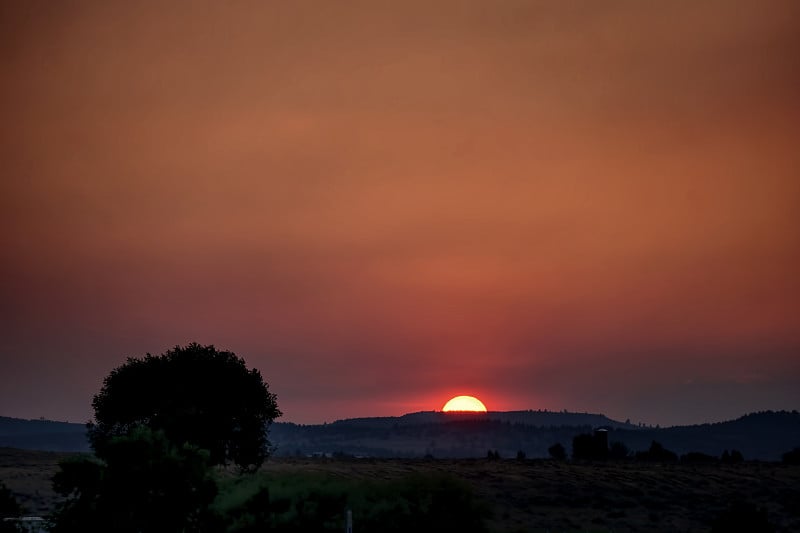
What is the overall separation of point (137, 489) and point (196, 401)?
49.7 meters

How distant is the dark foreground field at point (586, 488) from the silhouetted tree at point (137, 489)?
105 feet

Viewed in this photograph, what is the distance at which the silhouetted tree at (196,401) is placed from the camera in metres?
85.6

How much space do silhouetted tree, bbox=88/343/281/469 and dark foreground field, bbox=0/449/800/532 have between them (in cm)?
426

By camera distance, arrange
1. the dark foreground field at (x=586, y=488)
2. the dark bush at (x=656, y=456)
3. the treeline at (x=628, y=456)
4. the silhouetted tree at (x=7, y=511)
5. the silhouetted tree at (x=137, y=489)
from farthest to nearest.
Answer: the dark bush at (x=656, y=456) < the treeline at (x=628, y=456) < the dark foreground field at (x=586, y=488) < the silhouetted tree at (x=7, y=511) < the silhouetted tree at (x=137, y=489)

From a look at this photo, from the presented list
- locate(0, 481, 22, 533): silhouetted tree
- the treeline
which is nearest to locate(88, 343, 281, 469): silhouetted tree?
locate(0, 481, 22, 533): silhouetted tree

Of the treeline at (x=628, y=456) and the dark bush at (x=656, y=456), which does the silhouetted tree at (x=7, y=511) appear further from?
the dark bush at (x=656, y=456)

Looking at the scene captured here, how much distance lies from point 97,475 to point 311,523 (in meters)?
26.6

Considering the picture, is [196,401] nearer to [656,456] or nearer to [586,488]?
[586,488]

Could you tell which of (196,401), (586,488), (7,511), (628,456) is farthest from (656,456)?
(7,511)

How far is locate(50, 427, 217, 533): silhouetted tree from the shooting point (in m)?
36.5

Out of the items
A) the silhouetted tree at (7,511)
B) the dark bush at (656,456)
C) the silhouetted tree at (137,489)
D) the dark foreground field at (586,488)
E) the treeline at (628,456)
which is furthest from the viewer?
the dark bush at (656,456)

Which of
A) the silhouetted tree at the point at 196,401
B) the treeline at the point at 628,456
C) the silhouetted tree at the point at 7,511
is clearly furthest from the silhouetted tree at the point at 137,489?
the treeline at the point at 628,456

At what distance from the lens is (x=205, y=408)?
85750 mm

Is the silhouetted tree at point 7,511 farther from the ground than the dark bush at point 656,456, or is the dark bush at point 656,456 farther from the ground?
the dark bush at point 656,456
